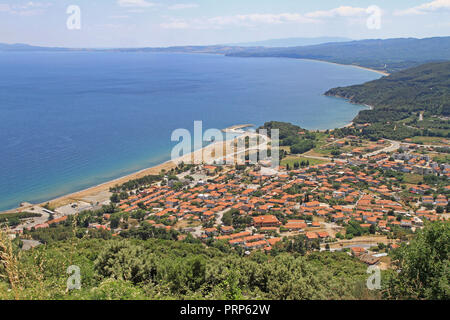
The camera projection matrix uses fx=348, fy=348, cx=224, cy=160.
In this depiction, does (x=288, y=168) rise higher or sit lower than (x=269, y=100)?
lower

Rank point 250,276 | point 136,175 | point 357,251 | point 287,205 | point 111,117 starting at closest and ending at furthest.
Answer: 1. point 250,276
2. point 357,251
3. point 287,205
4. point 136,175
5. point 111,117

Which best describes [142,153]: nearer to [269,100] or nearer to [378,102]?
[269,100]

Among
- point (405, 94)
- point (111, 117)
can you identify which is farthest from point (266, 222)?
point (405, 94)

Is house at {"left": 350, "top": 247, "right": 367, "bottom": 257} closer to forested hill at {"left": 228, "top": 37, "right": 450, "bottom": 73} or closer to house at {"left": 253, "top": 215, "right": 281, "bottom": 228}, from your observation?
house at {"left": 253, "top": 215, "right": 281, "bottom": 228}

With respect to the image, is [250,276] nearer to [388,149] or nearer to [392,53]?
[388,149]

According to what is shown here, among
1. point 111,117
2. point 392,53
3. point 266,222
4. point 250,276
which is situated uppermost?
point 392,53

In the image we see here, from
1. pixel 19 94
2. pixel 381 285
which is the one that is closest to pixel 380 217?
pixel 381 285

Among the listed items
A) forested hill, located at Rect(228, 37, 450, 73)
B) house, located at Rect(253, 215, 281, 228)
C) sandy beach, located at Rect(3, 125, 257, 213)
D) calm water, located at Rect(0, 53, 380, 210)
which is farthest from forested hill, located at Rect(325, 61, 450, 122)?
forested hill, located at Rect(228, 37, 450, 73)
